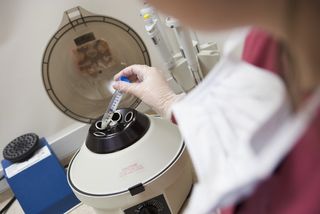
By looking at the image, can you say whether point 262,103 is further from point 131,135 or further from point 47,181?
point 47,181

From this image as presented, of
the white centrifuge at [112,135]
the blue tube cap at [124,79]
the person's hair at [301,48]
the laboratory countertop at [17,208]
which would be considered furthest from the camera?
the laboratory countertop at [17,208]

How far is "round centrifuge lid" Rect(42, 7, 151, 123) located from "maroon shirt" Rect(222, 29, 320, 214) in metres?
0.68

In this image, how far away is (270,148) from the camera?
0.33 m

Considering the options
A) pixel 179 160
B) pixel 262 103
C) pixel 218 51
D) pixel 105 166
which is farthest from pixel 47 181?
pixel 262 103

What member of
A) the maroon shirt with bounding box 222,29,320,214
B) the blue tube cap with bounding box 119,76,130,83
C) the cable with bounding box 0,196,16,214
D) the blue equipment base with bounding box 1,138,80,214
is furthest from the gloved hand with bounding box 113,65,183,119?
the cable with bounding box 0,196,16,214

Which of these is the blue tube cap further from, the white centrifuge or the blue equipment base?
the blue equipment base

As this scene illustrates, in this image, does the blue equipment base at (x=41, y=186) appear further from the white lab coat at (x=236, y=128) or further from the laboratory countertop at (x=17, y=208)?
the white lab coat at (x=236, y=128)

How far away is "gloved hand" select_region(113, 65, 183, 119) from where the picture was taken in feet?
2.61

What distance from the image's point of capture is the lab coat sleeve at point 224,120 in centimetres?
35

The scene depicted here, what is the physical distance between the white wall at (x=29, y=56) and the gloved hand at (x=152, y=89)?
0.25 metres

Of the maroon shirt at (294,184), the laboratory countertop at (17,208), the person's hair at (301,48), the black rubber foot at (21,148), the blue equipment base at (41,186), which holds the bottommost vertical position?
the laboratory countertop at (17,208)

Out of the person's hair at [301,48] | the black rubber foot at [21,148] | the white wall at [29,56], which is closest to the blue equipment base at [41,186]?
the black rubber foot at [21,148]

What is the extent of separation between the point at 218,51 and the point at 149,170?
516 mm

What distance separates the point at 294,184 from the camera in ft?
1.16
